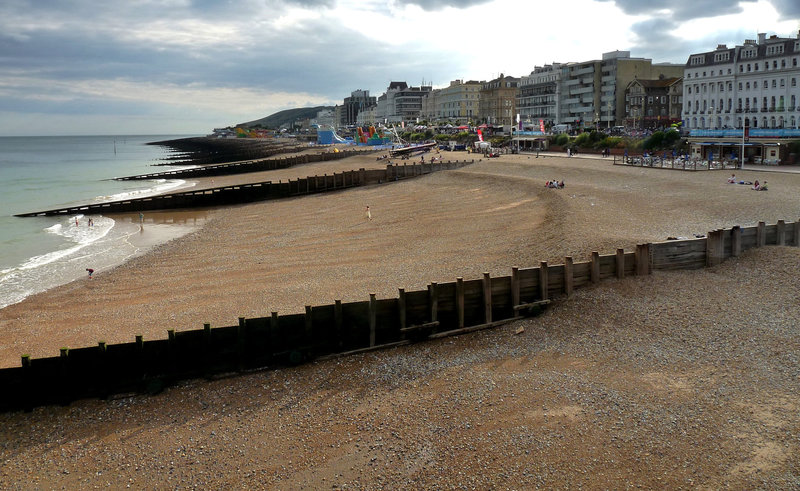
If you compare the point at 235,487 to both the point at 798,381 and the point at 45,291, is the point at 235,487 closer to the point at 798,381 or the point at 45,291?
the point at 798,381

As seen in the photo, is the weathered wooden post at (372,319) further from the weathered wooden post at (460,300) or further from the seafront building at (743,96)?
the seafront building at (743,96)

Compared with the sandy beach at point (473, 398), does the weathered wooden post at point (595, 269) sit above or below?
above

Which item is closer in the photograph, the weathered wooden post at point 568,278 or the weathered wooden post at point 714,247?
the weathered wooden post at point 568,278

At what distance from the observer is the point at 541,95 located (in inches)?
5123

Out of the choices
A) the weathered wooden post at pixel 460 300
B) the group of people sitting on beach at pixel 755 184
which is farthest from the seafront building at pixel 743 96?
the weathered wooden post at pixel 460 300

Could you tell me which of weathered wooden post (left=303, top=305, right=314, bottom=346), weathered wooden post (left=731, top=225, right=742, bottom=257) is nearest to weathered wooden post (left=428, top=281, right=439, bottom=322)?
weathered wooden post (left=303, top=305, right=314, bottom=346)

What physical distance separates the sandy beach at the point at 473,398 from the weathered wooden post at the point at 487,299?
0.54 m

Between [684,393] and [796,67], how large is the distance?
213 feet

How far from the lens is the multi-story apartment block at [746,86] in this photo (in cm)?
6288

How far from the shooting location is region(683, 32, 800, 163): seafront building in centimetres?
5434

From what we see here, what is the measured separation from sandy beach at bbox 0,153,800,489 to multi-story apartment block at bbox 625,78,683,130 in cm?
8569

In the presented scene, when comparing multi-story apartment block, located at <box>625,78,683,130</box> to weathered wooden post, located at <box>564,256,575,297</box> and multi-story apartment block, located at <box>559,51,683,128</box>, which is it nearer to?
multi-story apartment block, located at <box>559,51,683,128</box>

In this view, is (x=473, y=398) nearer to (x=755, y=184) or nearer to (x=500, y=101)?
(x=755, y=184)

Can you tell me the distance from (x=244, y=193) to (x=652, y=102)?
3089 inches
